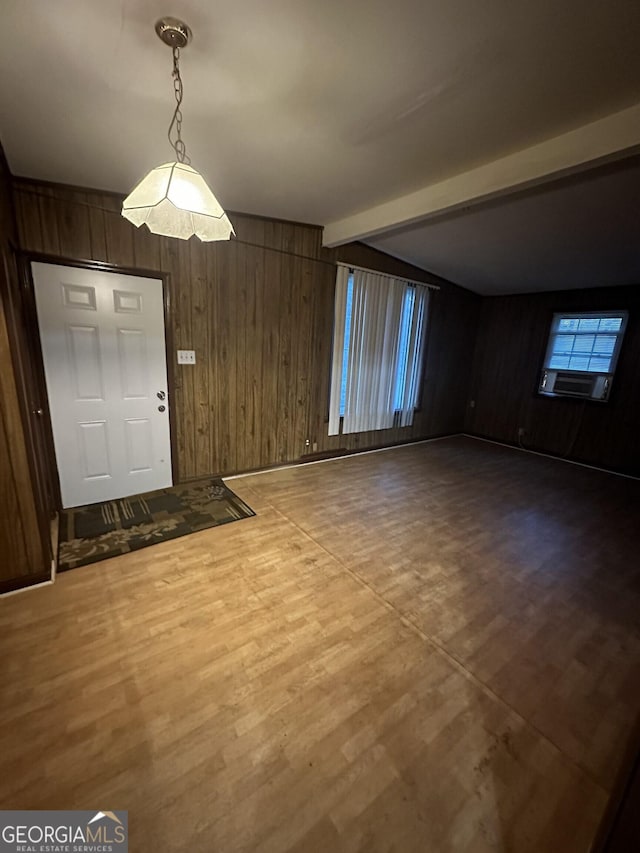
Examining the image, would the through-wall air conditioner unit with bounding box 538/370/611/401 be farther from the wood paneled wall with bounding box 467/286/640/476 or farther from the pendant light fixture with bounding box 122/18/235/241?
the pendant light fixture with bounding box 122/18/235/241

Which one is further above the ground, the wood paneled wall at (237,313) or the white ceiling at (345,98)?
the white ceiling at (345,98)

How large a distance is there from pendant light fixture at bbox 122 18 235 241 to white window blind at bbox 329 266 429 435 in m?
2.66

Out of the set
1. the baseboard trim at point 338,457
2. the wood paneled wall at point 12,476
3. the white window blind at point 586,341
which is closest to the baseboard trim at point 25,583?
the wood paneled wall at point 12,476

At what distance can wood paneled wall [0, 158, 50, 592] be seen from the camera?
1754mm

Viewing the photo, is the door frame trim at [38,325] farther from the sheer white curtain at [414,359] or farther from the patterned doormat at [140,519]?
the sheer white curtain at [414,359]

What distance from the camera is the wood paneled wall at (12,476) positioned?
69.1 inches

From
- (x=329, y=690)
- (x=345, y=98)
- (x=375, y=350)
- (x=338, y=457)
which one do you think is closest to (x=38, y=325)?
(x=345, y=98)

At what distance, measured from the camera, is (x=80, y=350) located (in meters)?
2.72

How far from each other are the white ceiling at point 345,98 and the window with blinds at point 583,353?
2286 millimetres

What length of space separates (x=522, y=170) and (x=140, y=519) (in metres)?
3.59

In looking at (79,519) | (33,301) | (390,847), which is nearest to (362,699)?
(390,847)

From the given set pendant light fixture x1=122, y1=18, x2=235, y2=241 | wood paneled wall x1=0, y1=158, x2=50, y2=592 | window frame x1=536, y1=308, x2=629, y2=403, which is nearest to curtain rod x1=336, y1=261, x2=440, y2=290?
window frame x1=536, y1=308, x2=629, y2=403

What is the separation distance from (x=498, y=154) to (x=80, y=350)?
3.26 metres

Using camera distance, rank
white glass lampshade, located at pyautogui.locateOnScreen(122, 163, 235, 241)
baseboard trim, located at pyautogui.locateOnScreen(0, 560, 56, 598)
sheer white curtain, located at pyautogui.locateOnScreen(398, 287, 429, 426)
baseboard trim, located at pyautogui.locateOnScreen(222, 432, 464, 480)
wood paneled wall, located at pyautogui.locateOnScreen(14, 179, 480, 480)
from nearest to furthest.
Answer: white glass lampshade, located at pyautogui.locateOnScreen(122, 163, 235, 241) < baseboard trim, located at pyautogui.locateOnScreen(0, 560, 56, 598) < wood paneled wall, located at pyautogui.locateOnScreen(14, 179, 480, 480) < baseboard trim, located at pyautogui.locateOnScreen(222, 432, 464, 480) < sheer white curtain, located at pyautogui.locateOnScreen(398, 287, 429, 426)
